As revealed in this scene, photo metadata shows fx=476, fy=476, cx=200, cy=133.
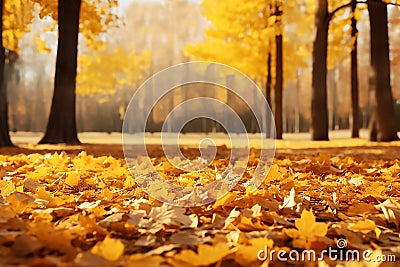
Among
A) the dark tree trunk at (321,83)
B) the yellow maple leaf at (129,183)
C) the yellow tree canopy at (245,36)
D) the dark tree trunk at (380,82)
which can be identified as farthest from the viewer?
the yellow tree canopy at (245,36)

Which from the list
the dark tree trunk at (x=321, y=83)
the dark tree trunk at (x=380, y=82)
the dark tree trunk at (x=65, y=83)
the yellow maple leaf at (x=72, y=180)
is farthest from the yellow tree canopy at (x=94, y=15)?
the yellow maple leaf at (x=72, y=180)

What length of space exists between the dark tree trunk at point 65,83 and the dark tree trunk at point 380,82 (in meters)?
7.07

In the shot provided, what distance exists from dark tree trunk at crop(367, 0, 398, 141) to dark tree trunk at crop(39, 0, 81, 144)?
707cm

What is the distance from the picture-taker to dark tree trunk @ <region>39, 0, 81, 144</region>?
1042cm

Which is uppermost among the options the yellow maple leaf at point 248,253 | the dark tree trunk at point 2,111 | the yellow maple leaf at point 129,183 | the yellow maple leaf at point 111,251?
the dark tree trunk at point 2,111

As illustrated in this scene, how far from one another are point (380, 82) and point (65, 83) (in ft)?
24.5

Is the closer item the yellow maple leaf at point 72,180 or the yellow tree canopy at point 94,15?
the yellow maple leaf at point 72,180

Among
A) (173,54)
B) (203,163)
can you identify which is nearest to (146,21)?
(173,54)

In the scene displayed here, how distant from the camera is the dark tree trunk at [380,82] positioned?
37.3ft

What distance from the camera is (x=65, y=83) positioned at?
34.8 ft

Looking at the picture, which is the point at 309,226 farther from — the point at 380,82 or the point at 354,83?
the point at 354,83

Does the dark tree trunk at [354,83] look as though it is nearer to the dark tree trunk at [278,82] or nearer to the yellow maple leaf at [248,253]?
the dark tree trunk at [278,82]

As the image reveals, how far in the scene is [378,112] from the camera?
11430mm

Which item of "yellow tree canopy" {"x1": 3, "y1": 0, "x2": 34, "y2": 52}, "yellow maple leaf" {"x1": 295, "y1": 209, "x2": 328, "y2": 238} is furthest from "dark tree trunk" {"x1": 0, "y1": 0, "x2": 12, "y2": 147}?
"yellow maple leaf" {"x1": 295, "y1": 209, "x2": 328, "y2": 238}
